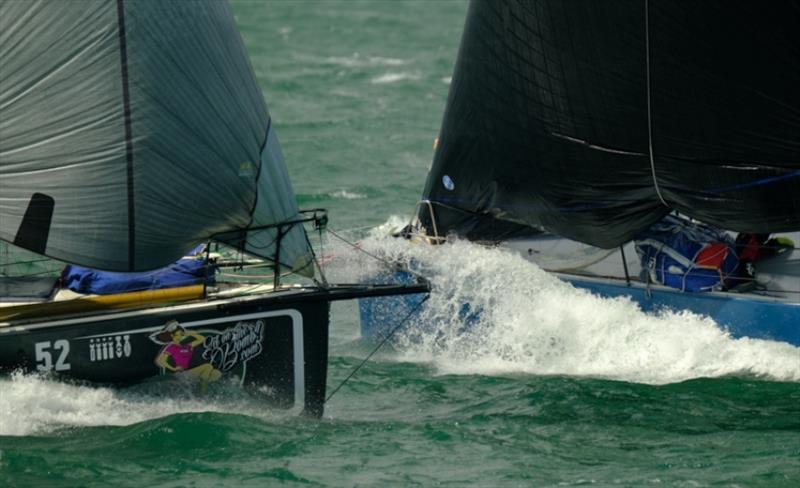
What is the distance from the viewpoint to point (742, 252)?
45.7ft

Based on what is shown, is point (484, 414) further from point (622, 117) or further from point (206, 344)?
point (622, 117)

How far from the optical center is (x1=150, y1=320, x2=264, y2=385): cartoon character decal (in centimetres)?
1125

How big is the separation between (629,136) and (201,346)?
4.67 m

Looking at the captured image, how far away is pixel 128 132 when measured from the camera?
10.6 m

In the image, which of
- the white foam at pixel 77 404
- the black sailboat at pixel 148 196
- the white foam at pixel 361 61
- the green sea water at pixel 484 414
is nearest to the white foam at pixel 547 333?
the green sea water at pixel 484 414

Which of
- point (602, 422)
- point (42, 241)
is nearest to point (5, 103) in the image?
point (42, 241)

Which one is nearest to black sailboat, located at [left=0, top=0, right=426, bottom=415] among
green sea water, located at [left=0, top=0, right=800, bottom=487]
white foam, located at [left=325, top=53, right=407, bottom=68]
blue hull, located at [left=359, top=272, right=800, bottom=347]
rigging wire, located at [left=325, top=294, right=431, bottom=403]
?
green sea water, located at [left=0, top=0, right=800, bottom=487]

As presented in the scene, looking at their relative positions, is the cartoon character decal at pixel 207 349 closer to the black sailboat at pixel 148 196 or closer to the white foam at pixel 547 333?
the black sailboat at pixel 148 196

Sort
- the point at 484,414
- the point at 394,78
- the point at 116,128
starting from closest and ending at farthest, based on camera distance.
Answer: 1. the point at 116,128
2. the point at 484,414
3. the point at 394,78

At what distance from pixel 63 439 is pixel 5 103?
2575 mm

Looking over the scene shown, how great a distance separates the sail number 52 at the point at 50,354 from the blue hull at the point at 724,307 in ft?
12.9

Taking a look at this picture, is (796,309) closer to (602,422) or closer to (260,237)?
(602,422)

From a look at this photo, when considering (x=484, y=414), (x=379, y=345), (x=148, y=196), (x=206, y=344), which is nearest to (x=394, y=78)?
(x=379, y=345)

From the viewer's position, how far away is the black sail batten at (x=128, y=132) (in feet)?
34.3
